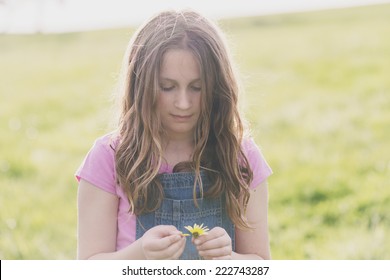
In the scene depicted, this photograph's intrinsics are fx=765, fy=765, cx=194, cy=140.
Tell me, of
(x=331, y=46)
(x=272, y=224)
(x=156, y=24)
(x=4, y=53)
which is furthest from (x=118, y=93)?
(x=4, y=53)

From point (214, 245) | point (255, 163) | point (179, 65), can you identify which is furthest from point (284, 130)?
point (214, 245)

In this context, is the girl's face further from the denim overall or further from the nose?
the denim overall

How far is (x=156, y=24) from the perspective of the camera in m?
2.31

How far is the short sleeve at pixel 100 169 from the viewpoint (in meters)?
2.26

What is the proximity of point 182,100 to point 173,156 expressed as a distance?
0.77ft

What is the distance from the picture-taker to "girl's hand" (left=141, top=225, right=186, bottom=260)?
2055mm

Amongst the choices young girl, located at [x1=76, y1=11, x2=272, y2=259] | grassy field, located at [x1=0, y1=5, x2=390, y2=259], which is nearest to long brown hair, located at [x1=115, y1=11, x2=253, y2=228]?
young girl, located at [x1=76, y1=11, x2=272, y2=259]

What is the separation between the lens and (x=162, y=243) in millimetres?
2049

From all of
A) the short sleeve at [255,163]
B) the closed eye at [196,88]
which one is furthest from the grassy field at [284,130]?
the closed eye at [196,88]

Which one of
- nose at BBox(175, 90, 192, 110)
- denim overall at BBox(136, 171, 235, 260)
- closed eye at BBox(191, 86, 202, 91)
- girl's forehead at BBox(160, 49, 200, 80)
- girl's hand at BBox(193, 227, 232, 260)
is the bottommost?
girl's hand at BBox(193, 227, 232, 260)

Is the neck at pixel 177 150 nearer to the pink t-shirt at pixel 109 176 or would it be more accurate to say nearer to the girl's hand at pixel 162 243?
the pink t-shirt at pixel 109 176

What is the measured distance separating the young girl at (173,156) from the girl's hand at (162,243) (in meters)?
0.09

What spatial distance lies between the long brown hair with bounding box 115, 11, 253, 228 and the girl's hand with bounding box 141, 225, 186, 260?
0.17 m

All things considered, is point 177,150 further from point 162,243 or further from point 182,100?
point 162,243
